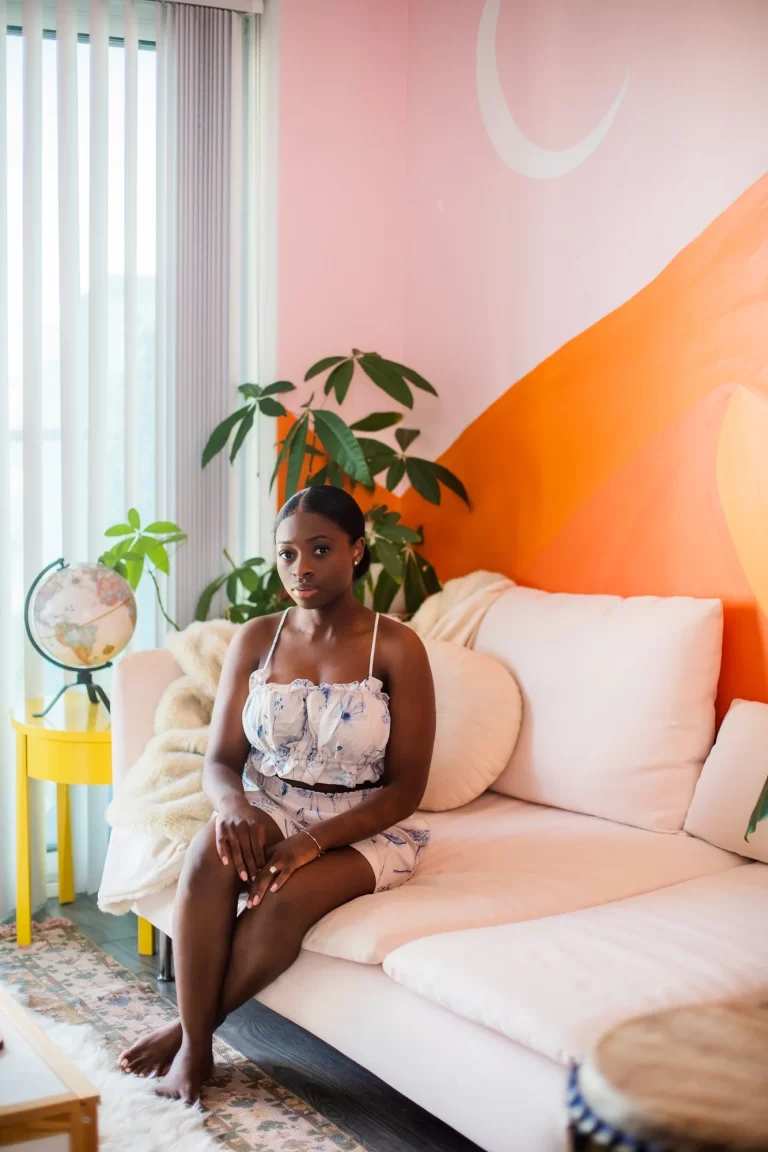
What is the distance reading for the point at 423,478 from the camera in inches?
121

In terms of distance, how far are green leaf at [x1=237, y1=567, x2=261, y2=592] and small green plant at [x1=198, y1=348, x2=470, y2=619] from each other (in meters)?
0.02

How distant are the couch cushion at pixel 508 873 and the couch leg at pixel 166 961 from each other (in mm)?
630

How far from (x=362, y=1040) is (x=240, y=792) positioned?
1.59 feet

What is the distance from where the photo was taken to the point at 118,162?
306 centimetres

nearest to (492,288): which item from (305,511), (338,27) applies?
(338,27)

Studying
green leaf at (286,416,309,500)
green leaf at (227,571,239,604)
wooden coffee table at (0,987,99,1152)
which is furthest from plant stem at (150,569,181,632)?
wooden coffee table at (0,987,99,1152)

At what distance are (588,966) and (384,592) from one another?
5.14 feet

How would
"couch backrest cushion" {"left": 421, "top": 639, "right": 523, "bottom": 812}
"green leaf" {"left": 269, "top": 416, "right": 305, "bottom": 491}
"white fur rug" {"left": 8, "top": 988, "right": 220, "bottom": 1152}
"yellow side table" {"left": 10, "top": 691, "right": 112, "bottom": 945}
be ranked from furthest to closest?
"green leaf" {"left": 269, "top": 416, "right": 305, "bottom": 491} → "yellow side table" {"left": 10, "top": 691, "right": 112, "bottom": 945} → "couch backrest cushion" {"left": 421, "top": 639, "right": 523, "bottom": 812} → "white fur rug" {"left": 8, "top": 988, "right": 220, "bottom": 1152}

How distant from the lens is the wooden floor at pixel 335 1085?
6.36 feet

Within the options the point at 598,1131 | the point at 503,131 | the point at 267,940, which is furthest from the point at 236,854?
the point at 503,131

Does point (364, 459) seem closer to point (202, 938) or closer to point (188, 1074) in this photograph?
point (202, 938)

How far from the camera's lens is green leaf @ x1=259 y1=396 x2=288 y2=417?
3090 millimetres

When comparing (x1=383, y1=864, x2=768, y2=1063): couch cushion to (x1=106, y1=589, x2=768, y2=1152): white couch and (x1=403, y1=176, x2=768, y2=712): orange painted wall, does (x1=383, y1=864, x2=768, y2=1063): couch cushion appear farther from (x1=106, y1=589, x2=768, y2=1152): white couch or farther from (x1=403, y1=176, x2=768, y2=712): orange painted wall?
(x1=403, y1=176, x2=768, y2=712): orange painted wall

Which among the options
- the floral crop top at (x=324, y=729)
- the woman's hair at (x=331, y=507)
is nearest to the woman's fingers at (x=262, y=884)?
the floral crop top at (x=324, y=729)
